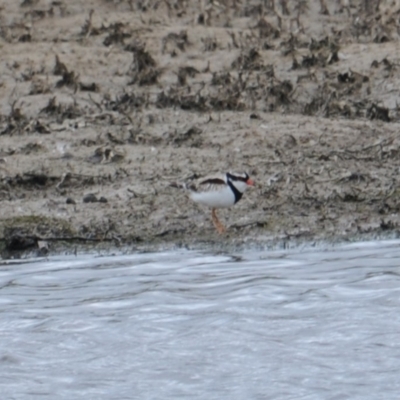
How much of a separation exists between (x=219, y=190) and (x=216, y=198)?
6 centimetres

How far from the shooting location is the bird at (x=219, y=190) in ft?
34.8

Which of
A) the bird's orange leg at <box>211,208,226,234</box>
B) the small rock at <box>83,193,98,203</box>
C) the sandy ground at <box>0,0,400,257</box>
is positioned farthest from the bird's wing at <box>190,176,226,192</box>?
the small rock at <box>83,193,98,203</box>

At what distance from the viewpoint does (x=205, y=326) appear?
875 cm

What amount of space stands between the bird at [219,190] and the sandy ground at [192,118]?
20cm

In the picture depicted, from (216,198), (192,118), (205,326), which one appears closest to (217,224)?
(216,198)

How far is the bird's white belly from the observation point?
1058cm

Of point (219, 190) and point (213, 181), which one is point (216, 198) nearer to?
point (219, 190)

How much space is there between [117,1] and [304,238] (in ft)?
18.5

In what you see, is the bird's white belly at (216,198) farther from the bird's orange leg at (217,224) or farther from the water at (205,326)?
the water at (205,326)

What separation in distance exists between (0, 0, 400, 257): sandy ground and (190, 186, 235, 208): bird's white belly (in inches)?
9.0

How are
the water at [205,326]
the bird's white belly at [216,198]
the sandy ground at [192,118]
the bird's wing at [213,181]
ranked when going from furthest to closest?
the sandy ground at [192,118] < the bird's wing at [213,181] < the bird's white belly at [216,198] < the water at [205,326]

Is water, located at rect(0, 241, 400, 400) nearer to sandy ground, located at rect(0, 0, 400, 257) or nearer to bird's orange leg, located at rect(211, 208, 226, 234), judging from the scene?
bird's orange leg, located at rect(211, 208, 226, 234)

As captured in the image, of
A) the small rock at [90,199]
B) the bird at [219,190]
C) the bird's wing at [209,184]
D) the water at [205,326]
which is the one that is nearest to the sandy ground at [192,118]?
the small rock at [90,199]

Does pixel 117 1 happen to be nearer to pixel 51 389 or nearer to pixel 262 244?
pixel 262 244
